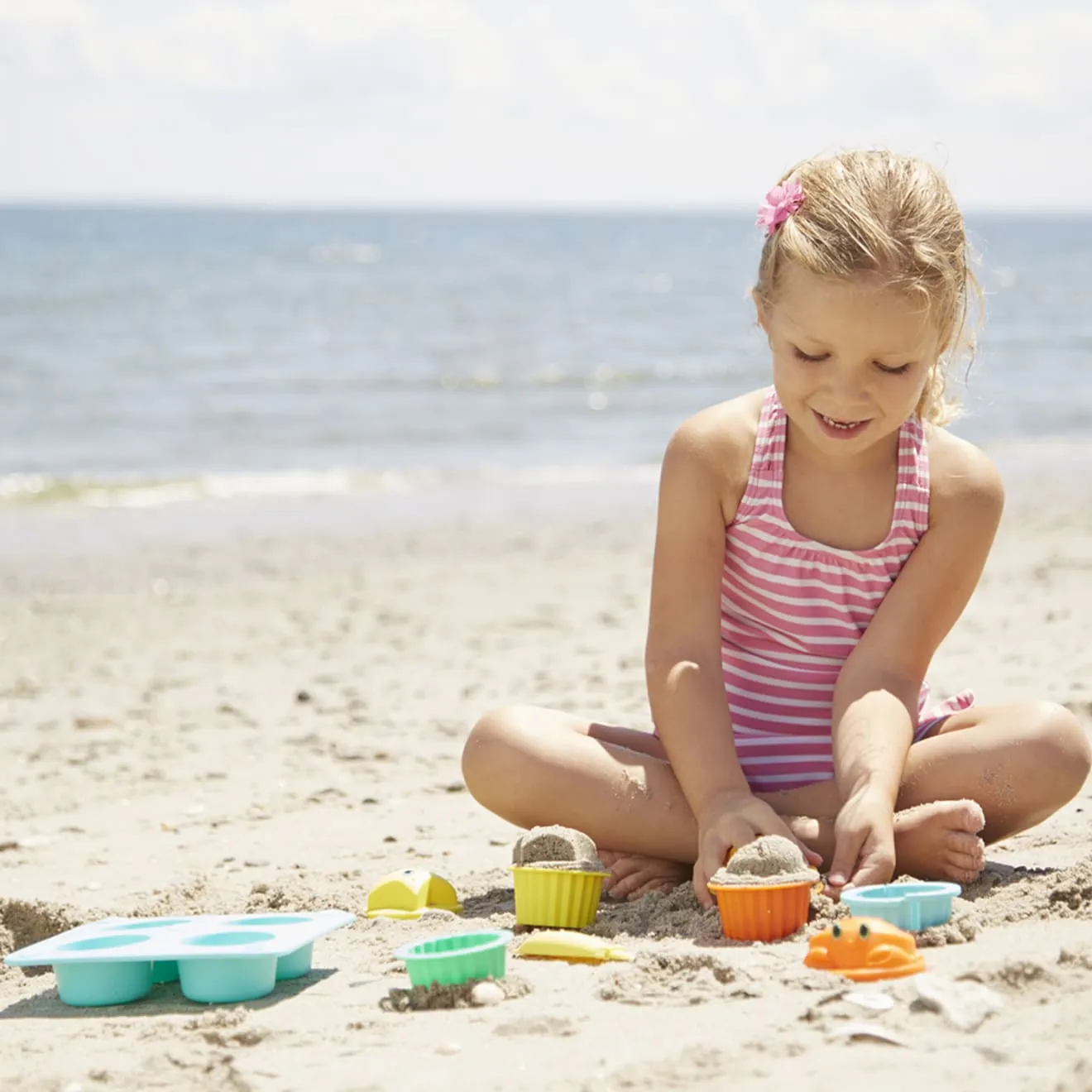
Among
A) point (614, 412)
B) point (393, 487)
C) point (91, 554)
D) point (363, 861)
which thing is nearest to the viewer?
point (363, 861)

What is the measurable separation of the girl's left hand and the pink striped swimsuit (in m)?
0.35

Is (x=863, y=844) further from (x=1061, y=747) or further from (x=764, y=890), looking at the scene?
(x=1061, y=747)

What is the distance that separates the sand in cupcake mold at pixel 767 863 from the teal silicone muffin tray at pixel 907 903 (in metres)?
0.10

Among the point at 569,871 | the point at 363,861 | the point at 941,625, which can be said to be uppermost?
the point at 941,625

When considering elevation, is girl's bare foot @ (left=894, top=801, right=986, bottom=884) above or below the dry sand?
above

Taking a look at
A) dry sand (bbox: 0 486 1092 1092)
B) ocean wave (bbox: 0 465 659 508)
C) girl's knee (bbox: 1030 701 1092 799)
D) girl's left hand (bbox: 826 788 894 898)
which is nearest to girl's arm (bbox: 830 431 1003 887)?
girl's left hand (bbox: 826 788 894 898)

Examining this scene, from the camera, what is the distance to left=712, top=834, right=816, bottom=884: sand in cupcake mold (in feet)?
8.78

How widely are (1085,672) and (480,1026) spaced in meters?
3.27

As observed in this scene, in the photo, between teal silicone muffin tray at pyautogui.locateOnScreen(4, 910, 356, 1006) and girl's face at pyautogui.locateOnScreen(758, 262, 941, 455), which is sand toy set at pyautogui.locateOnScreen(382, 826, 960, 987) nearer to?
teal silicone muffin tray at pyautogui.locateOnScreen(4, 910, 356, 1006)

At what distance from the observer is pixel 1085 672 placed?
196 inches

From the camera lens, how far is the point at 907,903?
2.57m

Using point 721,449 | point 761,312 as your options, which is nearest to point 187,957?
point 721,449

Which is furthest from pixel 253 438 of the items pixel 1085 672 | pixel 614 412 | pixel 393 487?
pixel 1085 672

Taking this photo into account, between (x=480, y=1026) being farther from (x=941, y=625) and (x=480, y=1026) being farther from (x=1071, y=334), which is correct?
(x=1071, y=334)
